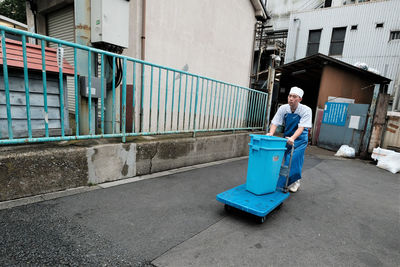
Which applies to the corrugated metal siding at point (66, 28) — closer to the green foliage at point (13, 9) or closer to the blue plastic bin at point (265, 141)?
the blue plastic bin at point (265, 141)

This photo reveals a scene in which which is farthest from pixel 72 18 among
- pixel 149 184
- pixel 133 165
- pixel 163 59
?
pixel 149 184

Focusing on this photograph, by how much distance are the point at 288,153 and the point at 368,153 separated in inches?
229

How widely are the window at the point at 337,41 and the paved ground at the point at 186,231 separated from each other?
15.6m

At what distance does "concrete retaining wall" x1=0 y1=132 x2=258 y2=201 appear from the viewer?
243 centimetres

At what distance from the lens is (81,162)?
291cm

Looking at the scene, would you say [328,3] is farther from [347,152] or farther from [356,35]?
[347,152]

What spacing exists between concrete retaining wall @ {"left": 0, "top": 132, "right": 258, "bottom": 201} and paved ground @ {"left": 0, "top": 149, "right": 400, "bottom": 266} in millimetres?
246

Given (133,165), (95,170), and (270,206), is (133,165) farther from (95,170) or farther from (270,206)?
(270,206)

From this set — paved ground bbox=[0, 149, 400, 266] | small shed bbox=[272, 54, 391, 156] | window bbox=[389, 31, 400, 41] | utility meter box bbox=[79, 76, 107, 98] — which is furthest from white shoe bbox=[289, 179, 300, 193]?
window bbox=[389, 31, 400, 41]

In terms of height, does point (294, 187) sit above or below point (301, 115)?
below

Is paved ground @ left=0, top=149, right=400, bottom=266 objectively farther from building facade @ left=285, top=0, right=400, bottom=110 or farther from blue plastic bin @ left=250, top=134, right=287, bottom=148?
building facade @ left=285, top=0, right=400, bottom=110

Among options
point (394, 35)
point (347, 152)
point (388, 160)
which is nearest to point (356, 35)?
point (394, 35)

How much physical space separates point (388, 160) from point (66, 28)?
984cm

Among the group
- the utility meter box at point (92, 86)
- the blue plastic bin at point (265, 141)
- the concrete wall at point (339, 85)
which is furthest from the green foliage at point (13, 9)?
the blue plastic bin at point (265, 141)
